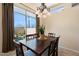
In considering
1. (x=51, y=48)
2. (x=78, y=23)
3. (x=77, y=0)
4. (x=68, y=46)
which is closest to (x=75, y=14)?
(x=78, y=23)

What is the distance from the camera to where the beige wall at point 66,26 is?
226 centimetres

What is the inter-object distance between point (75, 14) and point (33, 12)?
1.25 meters

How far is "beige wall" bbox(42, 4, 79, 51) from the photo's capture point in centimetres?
226

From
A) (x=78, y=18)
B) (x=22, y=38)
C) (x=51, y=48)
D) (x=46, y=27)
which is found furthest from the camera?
(x=78, y=18)

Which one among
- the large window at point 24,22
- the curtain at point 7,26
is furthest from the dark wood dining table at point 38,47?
the curtain at point 7,26

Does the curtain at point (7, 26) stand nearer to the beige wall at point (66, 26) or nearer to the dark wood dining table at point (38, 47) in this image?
the dark wood dining table at point (38, 47)

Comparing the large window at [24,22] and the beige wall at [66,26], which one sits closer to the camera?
the large window at [24,22]

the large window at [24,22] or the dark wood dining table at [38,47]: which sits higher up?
the large window at [24,22]

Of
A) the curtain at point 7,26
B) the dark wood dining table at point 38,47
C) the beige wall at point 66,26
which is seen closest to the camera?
the dark wood dining table at point 38,47

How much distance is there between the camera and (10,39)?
3.28 metres

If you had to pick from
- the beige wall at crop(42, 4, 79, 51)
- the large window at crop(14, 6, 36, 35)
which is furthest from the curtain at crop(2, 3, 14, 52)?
the beige wall at crop(42, 4, 79, 51)

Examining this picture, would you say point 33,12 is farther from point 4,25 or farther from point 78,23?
point 4,25

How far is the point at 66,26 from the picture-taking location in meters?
2.57

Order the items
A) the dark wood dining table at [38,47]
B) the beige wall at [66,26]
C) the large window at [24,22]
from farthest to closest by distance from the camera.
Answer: the beige wall at [66,26] < the large window at [24,22] < the dark wood dining table at [38,47]
